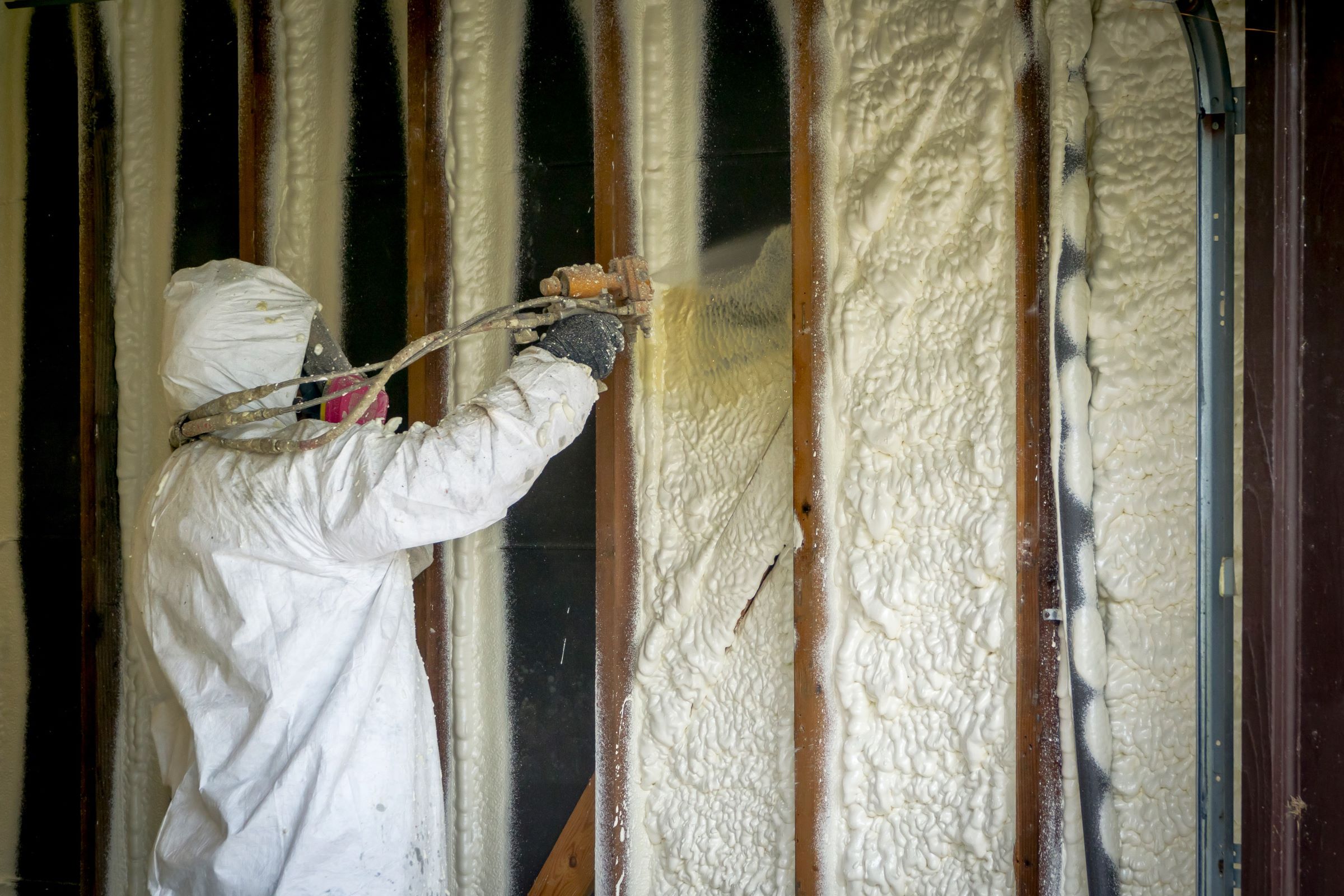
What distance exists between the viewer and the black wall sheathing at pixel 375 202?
2236 mm

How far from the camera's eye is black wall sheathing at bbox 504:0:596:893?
2100mm

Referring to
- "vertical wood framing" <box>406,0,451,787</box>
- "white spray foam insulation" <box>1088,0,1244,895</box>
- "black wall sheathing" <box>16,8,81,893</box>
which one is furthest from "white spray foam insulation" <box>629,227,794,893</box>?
"black wall sheathing" <box>16,8,81,893</box>

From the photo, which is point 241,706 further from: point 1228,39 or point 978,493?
point 1228,39

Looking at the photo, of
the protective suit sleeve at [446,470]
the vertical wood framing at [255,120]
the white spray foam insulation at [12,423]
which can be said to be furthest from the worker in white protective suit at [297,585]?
the white spray foam insulation at [12,423]

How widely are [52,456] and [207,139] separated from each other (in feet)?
2.80

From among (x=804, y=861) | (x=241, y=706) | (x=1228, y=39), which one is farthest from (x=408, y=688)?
(x=1228, y=39)

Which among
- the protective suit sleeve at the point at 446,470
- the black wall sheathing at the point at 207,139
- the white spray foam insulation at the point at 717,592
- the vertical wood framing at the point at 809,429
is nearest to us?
the protective suit sleeve at the point at 446,470

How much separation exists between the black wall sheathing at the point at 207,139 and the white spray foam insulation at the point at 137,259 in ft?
0.09

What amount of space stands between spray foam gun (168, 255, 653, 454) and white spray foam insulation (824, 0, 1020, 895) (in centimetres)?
38

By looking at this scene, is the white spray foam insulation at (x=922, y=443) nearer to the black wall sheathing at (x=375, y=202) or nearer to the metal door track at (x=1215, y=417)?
the metal door track at (x=1215, y=417)

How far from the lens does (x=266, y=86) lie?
2.30m

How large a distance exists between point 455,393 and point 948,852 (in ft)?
4.28

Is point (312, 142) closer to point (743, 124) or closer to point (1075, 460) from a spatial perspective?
point (743, 124)

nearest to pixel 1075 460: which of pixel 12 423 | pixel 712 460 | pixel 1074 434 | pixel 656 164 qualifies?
pixel 1074 434
